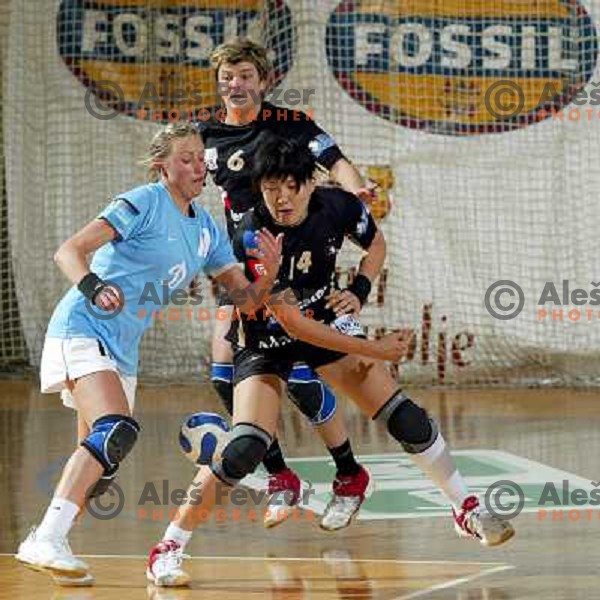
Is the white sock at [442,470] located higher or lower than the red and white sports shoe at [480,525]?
higher

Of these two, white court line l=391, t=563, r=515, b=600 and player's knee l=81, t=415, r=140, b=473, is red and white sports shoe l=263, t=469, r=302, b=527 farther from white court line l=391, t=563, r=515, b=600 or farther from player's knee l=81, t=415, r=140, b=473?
player's knee l=81, t=415, r=140, b=473

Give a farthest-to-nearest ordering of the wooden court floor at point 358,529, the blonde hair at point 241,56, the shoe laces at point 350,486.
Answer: the blonde hair at point 241,56 < the shoe laces at point 350,486 < the wooden court floor at point 358,529

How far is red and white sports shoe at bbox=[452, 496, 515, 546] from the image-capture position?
6.62 metres

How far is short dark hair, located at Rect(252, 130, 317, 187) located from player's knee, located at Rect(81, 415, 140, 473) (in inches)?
41.7

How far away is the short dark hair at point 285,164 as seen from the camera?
21.7 ft

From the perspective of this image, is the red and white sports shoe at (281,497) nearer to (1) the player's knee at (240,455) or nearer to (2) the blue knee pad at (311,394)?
(2) the blue knee pad at (311,394)

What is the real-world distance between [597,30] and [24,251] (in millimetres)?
4559

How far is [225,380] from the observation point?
772 centimetres

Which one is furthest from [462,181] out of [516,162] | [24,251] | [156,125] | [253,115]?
[253,115]

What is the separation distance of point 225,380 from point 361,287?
1.01m

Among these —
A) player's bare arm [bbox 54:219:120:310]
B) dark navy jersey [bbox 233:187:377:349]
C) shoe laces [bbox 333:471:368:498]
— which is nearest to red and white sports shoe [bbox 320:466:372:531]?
shoe laces [bbox 333:471:368:498]

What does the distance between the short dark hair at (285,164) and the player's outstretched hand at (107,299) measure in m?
0.84

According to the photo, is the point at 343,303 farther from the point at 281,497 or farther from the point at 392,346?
the point at 281,497

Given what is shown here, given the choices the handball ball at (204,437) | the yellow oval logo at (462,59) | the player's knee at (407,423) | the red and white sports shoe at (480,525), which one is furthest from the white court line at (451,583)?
the yellow oval logo at (462,59)
